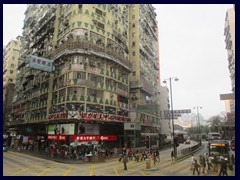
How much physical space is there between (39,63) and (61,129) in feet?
Result: 41.0

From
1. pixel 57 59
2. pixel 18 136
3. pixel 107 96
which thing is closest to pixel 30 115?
pixel 18 136

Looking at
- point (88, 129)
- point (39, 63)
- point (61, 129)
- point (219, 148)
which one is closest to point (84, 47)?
point (39, 63)

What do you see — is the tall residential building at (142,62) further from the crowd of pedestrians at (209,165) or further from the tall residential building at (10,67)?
the tall residential building at (10,67)

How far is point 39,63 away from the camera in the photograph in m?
37.9

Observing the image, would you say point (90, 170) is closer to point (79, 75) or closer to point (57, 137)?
point (57, 137)

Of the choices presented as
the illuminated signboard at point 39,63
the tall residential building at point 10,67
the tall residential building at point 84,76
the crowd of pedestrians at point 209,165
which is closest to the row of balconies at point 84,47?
the tall residential building at point 84,76

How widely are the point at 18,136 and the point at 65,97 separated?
26385 mm

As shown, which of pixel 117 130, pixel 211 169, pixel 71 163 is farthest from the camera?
pixel 117 130

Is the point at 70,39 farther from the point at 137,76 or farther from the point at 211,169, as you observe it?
the point at 211,169

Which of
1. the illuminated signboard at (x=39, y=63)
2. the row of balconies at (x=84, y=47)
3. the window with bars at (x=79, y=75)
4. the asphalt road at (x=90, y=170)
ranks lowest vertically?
the asphalt road at (x=90, y=170)

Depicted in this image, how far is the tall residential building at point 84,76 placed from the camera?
3734 centimetres

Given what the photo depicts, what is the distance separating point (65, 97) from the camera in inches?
1471

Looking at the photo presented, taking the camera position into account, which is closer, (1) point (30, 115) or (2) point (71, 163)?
(2) point (71, 163)

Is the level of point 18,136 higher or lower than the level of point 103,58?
lower
